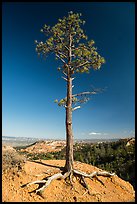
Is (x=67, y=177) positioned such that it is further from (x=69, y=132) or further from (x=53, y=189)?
(x=69, y=132)

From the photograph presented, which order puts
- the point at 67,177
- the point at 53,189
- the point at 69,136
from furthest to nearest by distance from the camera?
1. the point at 69,136
2. the point at 67,177
3. the point at 53,189

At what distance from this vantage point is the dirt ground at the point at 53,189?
7188 mm

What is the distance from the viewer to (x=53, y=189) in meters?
7.88

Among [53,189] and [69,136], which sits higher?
[69,136]

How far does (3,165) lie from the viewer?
8.23m

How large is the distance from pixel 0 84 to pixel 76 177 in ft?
16.7

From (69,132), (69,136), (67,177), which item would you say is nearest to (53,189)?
(67,177)

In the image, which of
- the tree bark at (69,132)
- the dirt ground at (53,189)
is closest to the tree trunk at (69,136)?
the tree bark at (69,132)

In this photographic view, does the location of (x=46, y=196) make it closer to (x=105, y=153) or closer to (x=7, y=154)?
(x=7, y=154)

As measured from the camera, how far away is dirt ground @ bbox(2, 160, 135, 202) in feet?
23.6

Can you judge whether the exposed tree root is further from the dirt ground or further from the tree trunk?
the tree trunk

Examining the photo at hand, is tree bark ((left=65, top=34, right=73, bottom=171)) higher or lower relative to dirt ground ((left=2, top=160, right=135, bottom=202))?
higher

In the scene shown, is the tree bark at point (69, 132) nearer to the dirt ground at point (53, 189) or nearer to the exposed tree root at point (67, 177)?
the exposed tree root at point (67, 177)

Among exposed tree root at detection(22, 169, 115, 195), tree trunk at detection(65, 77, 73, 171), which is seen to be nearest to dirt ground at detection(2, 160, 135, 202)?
exposed tree root at detection(22, 169, 115, 195)
